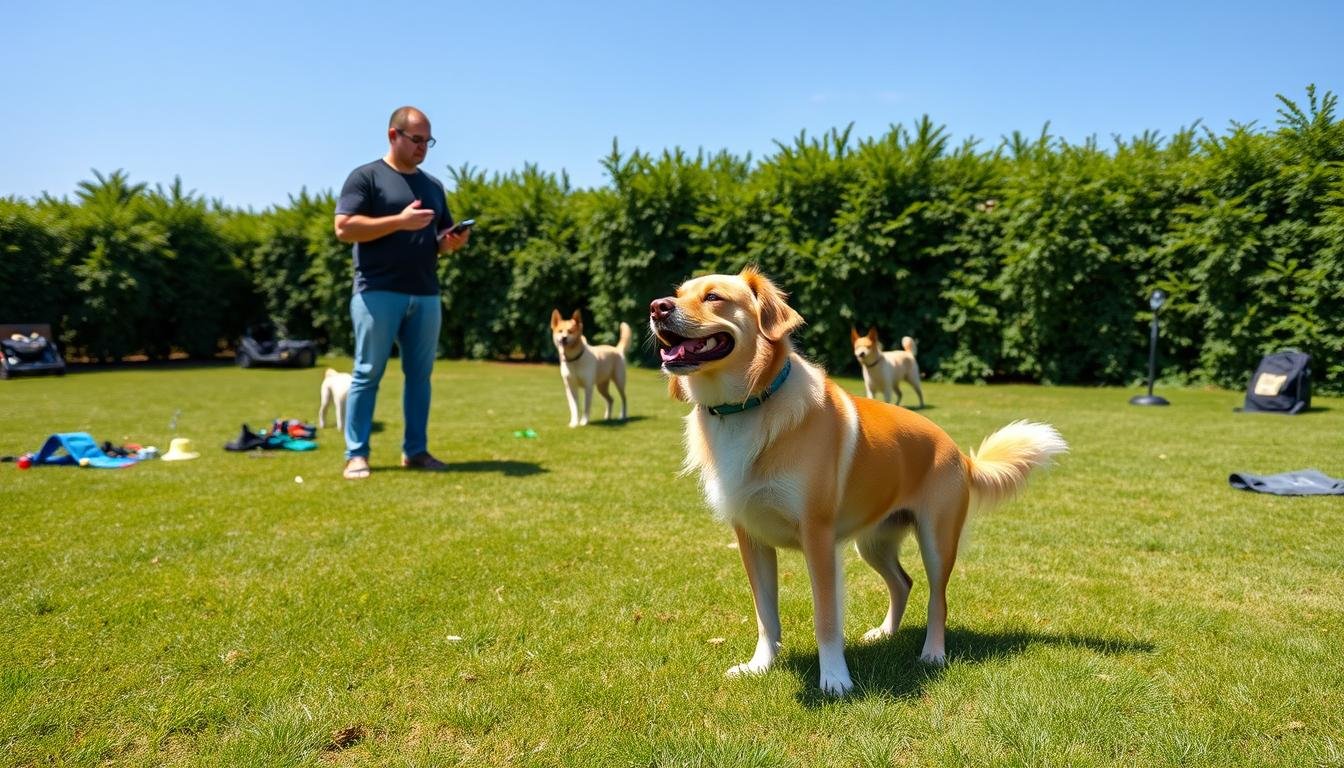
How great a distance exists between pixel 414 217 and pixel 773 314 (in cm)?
409

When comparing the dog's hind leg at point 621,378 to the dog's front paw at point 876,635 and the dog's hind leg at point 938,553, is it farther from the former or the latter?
the dog's hind leg at point 938,553

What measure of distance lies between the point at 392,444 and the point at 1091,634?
706cm

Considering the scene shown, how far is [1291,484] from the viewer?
584cm

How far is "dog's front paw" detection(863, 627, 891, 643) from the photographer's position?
128 inches

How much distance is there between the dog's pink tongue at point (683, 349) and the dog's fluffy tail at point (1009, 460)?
142 cm

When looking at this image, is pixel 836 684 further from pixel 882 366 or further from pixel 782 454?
pixel 882 366

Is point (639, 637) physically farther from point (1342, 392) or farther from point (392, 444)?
point (1342, 392)

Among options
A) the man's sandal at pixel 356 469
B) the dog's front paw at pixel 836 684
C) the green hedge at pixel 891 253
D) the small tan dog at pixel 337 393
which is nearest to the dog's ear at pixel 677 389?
the dog's front paw at pixel 836 684

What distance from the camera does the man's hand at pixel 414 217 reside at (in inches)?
233

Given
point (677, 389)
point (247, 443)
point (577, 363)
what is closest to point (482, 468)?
point (247, 443)

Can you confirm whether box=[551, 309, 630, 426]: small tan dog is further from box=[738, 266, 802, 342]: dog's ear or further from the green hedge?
box=[738, 266, 802, 342]: dog's ear

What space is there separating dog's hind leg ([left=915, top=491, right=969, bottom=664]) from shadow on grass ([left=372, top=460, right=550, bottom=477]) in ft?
14.0

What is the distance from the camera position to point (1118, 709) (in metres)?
2.49

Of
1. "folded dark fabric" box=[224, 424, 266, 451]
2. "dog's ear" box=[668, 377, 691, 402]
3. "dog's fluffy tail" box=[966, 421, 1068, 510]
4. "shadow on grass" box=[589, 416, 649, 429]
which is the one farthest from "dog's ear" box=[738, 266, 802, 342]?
"shadow on grass" box=[589, 416, 649, 429]
